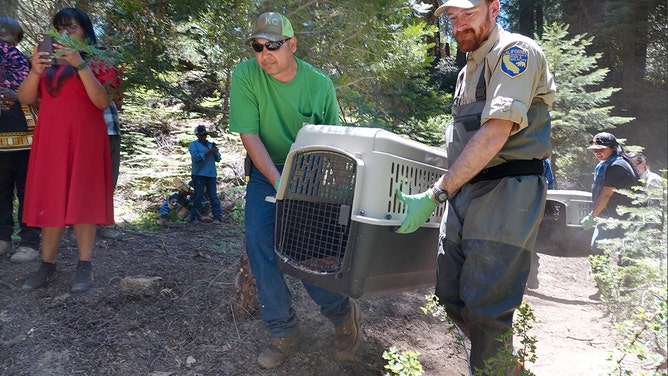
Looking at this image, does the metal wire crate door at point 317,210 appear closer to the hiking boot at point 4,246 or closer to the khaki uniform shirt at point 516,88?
the khaki uniform shirt at point 516,88

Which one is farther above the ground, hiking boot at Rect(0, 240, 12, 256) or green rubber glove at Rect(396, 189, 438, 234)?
green rubber glove at Rect(396, 189, 438, 234)

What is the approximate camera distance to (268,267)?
9.25 feet

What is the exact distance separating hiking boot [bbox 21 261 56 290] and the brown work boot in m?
2.05

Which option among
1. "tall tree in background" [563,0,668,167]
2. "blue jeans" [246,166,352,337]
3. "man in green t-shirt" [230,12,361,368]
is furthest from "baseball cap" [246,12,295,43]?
"tall tree in background" [563,0,668,167]

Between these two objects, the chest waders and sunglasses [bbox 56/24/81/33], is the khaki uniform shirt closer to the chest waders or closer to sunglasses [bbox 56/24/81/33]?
the chest waders

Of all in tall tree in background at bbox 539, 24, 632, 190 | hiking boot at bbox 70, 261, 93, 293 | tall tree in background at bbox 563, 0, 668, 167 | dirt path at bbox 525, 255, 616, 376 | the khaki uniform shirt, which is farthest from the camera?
tall tree in background at bbox 563, 0, 668, 167

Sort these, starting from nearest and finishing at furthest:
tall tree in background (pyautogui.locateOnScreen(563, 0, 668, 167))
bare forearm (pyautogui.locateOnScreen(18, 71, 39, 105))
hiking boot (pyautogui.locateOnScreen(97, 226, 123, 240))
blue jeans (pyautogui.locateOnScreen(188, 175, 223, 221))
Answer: bare forearm (pyautogui.locateOnScreen(18, 71, 39, 105)) → hiking boot (pyautogui.locateOnScreen(97, 226, 123, 240)) → blue jeans (pyautogui.locateOnScreen(188, 175, 223, 221)) → tall tree in background (pyautogui.locateOnScreen(563, 0, 668, 167))

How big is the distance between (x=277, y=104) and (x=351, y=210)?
100 cm

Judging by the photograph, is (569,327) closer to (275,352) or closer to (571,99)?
(275,352)

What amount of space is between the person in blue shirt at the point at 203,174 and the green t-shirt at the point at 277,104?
489cm

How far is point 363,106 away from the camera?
4.30 meters

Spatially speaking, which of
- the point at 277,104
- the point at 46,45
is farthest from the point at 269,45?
the point at 46,45

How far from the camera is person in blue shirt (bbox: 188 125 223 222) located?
769 centimetres

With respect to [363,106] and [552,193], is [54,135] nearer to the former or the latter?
[363,106]
